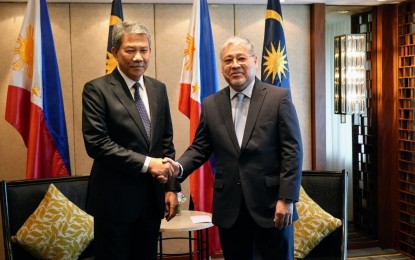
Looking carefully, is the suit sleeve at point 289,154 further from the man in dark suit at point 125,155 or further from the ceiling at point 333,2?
the ceiling at point 333,2

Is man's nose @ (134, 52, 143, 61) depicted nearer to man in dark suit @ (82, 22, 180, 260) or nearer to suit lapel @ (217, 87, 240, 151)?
man in dark suit @ (82, 22, 180, 260)

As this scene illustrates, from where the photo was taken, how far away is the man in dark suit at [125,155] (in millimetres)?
2398

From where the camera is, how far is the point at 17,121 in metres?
Result: 3.98

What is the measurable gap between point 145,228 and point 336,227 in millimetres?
1530

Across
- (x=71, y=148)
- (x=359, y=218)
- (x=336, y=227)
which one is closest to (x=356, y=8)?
(x=359, y=218)

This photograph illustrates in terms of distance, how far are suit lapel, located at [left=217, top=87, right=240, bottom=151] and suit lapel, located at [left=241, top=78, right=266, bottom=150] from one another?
0.17ft

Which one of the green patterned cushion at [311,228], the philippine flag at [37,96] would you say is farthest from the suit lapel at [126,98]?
the philippine flag at [37,96]

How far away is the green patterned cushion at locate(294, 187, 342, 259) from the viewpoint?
11.3 feet

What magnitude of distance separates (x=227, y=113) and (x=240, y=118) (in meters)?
0.07

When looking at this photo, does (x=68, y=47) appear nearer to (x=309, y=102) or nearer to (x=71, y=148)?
(x=71, y=148)

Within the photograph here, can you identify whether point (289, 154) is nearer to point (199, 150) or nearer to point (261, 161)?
point (261, 161)

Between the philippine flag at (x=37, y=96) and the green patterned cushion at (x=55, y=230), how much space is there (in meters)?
0.55

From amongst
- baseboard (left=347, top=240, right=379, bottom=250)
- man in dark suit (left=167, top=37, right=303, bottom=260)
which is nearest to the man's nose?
man in dark suit (left=167, top=37, right=303, bottom=260)

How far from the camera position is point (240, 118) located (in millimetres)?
2588
